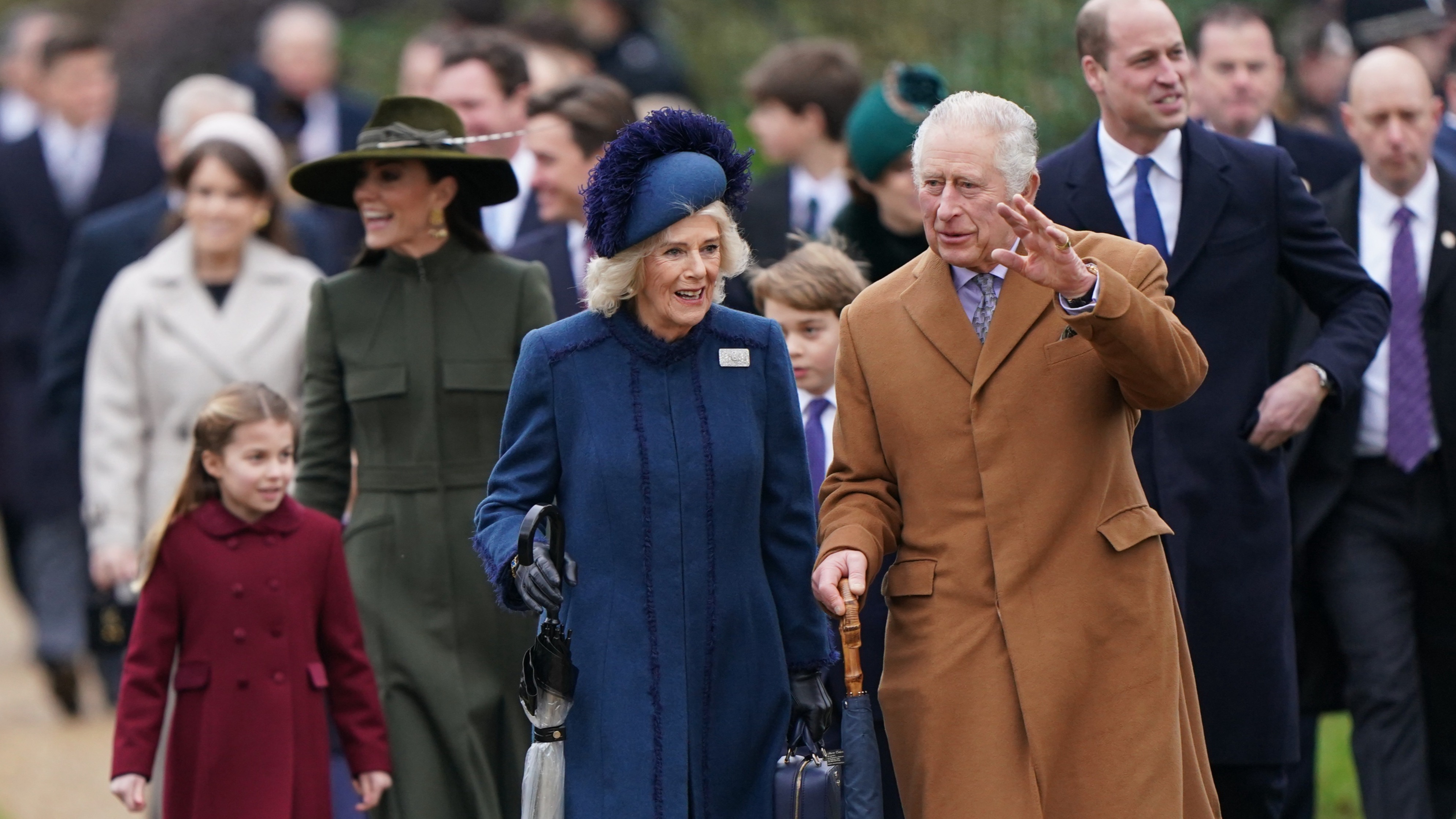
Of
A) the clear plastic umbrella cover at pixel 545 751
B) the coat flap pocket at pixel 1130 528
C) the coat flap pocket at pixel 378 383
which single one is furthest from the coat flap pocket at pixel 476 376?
the coat flap pocket at pixel 1130 528

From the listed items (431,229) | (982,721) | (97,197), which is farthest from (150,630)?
(97,197)

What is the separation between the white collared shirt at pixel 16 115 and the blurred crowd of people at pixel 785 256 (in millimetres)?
5072

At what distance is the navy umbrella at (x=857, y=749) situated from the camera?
5.19m

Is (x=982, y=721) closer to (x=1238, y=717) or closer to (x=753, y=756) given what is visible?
(x=753, y=756)

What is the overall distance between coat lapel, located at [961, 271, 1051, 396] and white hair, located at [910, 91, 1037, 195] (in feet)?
0.73

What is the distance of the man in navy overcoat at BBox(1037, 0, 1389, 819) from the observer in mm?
6367

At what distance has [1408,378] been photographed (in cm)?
741

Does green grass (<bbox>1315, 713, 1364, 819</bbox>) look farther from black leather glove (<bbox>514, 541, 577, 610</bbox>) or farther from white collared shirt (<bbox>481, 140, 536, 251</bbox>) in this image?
black leather glove (<bbox>514, 541, 577, 610</bbox>)

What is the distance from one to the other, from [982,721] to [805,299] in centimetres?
192

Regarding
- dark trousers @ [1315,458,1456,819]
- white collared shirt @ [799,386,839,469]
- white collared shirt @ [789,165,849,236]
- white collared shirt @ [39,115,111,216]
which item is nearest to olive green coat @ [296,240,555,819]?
white collared shirt @ [799,386,839,469]

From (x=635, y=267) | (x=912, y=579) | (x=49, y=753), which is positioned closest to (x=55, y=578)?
(x=49, y=753)

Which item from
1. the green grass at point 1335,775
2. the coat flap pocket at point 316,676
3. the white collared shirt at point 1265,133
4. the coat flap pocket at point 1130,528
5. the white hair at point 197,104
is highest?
the white hair at point 197,104

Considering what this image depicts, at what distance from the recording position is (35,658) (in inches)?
495

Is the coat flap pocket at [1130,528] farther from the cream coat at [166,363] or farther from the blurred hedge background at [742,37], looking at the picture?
the blurred hedge background at [742,37]
